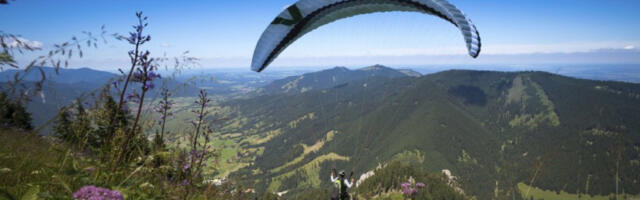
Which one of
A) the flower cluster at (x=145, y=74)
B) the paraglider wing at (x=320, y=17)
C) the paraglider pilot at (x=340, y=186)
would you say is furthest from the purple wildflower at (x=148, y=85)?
the paraglider pilot at (x=340, y=186)

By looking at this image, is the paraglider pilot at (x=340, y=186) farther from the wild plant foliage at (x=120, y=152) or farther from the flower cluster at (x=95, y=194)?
the flower cluster at (x=95, y=194)

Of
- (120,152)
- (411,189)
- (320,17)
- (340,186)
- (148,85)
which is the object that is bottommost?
(340,186)

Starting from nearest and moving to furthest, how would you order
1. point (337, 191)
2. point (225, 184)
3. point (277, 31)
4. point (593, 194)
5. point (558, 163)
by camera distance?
point (225, 184) → point (277, 31) → point (337, 191) → point (593, 194) → point (558, 163)

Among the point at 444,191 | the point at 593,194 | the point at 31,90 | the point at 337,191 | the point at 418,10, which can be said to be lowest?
the point at 593,194

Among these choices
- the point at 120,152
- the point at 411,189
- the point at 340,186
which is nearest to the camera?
the point at 120,152

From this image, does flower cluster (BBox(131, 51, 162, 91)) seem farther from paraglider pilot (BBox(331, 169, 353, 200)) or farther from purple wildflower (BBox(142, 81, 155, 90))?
paraglider pilot (BBox(331, 169, 353, 200))

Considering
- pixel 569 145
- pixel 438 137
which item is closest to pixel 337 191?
pixel 438 137

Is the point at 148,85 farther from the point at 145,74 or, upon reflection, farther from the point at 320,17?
the point at 320,17

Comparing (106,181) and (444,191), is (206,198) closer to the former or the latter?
(106,181)

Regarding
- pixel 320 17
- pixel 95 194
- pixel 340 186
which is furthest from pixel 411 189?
pixel 320 17
